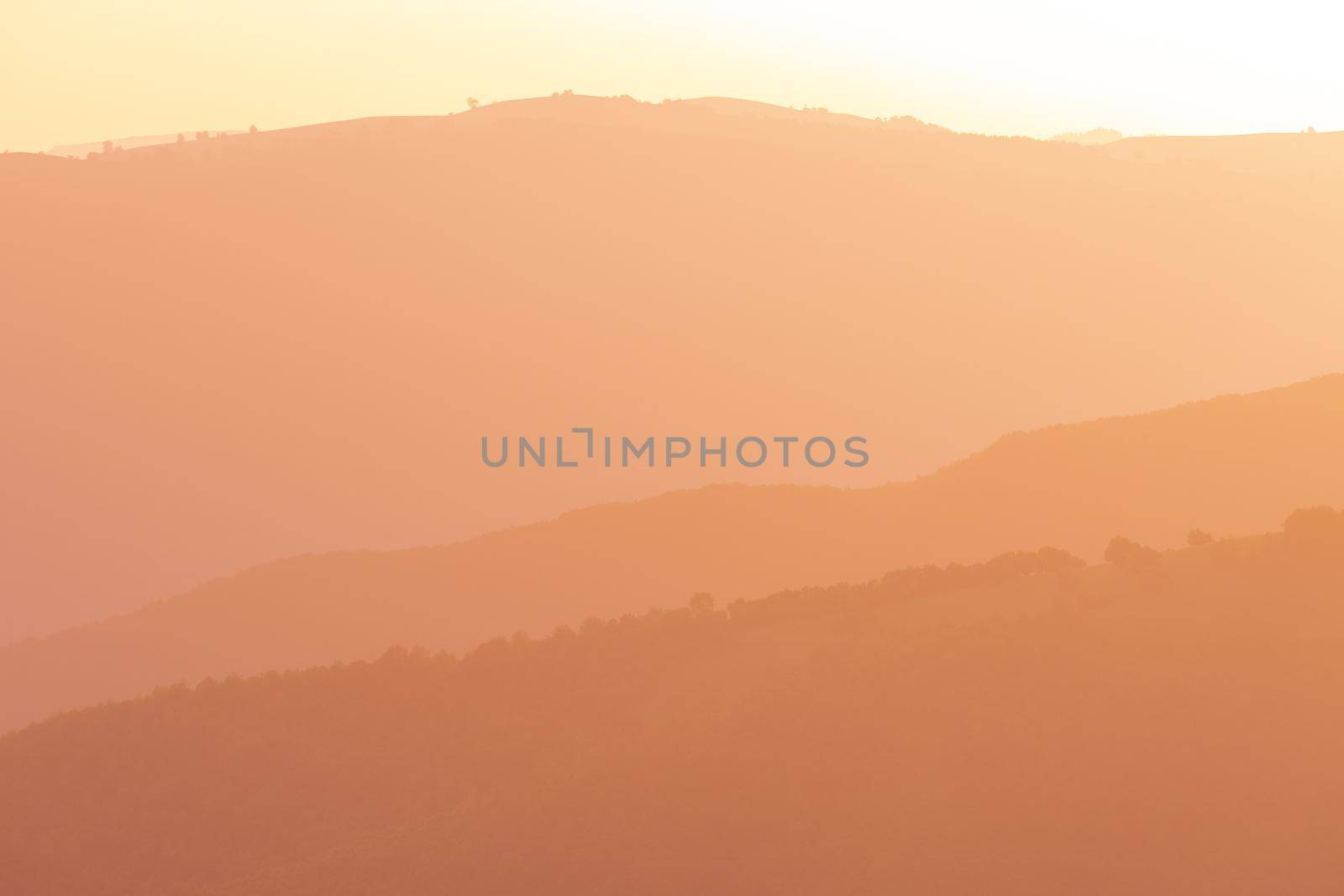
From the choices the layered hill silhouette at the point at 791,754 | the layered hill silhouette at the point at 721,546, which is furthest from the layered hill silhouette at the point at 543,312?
the layered hill silhouette at the point at 791,754

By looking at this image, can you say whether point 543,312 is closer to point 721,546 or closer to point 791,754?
point 721,546

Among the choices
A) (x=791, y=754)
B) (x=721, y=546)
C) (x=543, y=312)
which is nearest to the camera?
(x=791, y=754)

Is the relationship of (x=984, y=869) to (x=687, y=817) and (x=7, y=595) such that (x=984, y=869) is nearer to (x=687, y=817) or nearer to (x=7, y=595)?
(x=687, y=817)

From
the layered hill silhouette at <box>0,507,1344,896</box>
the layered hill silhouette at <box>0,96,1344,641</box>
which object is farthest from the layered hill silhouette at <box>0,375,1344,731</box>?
the layered hill silhouette at <box>0,96,1344,641</box>

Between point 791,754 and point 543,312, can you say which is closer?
point 791,754

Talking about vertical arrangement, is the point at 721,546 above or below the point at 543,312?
below

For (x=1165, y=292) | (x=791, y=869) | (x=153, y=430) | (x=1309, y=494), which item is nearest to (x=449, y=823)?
(x=791, y=869)

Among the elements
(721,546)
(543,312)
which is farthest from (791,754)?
(543,312)

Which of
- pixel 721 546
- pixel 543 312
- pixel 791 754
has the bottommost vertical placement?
pixel 721 546
